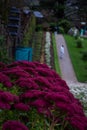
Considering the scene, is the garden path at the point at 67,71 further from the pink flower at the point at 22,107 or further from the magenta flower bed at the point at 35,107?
the pink flower at the point at 22,107

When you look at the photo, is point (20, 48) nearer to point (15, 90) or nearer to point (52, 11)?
point (15, 90)

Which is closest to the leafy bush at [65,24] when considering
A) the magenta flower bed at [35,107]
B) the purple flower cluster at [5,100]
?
the magenta flower bed at [35,107]

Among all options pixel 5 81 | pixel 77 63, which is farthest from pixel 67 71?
pixel 5 81

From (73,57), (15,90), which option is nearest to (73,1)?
(73,57)

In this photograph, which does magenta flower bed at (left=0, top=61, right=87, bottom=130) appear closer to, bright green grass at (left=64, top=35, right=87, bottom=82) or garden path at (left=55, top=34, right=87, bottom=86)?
garden path at (left=55, top=34, right=87, bottom=86)

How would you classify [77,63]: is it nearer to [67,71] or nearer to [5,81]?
[67,71]

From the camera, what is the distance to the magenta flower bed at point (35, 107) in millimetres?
4605

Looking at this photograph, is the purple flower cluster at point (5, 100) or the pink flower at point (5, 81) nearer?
the purple flower cluster at point (5, 100)

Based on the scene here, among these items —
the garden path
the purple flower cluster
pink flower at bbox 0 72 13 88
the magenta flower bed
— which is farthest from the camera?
the garden path

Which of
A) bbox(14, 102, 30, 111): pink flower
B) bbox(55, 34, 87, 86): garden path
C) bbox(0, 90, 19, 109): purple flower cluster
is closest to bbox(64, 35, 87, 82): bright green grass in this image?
bbox(55, 34, 87, 86): garden path

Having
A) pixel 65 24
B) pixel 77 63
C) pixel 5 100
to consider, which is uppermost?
pixel 5 100

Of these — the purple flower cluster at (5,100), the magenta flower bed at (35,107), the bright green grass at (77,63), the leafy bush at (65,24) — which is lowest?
the leafy bush at (65,24)

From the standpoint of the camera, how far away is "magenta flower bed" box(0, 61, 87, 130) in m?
4.61

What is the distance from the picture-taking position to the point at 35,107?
4.80 m
